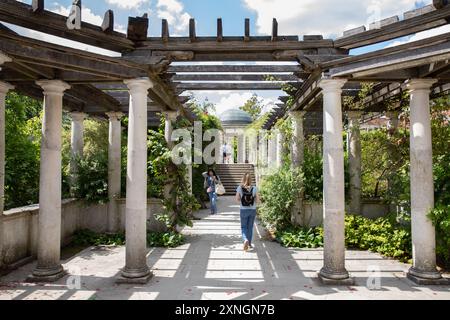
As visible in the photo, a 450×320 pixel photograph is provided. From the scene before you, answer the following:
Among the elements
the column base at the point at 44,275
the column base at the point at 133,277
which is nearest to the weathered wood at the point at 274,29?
the column base at the point at 133,277

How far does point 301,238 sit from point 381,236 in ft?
6.44

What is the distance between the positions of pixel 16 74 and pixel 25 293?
3.93 metres

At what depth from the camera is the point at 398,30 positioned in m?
5.39

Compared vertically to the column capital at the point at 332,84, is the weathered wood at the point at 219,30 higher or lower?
higher

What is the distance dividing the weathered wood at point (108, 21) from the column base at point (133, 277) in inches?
164

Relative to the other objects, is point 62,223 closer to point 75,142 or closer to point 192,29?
point 75,142

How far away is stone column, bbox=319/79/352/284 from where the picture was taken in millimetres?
5914

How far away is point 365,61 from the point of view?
5.64 meters

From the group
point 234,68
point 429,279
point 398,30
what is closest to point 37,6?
point 234,68

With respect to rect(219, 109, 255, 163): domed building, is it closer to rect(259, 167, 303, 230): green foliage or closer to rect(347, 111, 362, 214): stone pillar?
rect(347, 111, 362, 214): stone pillar

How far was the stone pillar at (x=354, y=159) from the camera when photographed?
9.99 metres

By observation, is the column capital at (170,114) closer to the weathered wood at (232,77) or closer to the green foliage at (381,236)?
the weathered wood at (232,77)
